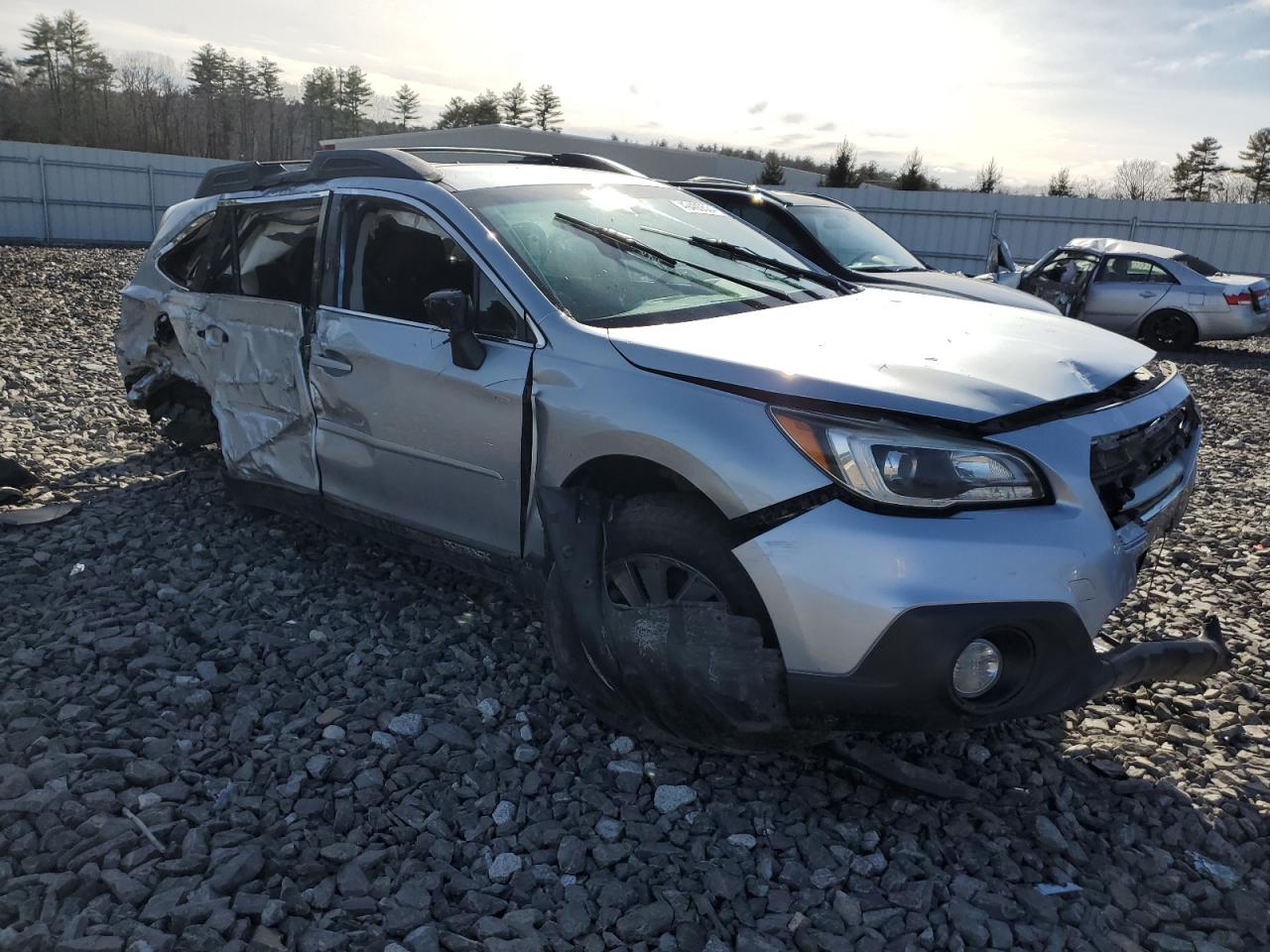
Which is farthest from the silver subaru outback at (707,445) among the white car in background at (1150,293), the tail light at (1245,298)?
the tail light at (1245,298)

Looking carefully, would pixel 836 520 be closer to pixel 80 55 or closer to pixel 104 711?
pixel 104 711

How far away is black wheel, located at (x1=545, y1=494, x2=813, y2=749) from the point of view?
263 centimetres

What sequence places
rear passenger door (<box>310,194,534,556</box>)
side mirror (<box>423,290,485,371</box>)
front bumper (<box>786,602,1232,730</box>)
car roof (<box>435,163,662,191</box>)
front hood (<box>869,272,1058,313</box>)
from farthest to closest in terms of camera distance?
1. front hood (<box>869,272,1058,313</box>)
2. car roof (<box>435,163,662,191</box>)
3. rear passenger door (<box>310,194,534,556</box>)
4. side mirror (<box>423,290,485,371</box>)
5. front bumper (<box>786,602,1232,730</box>)

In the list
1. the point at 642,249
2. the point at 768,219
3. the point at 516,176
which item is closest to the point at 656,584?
the point at 642,249

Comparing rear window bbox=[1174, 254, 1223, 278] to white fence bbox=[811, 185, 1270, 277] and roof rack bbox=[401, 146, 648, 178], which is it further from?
roof rack bbox=[401, 146, 648, 178]

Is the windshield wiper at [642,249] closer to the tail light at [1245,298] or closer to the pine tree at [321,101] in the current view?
the tail light at [1245,298]

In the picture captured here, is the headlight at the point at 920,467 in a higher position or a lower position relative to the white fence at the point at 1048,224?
lower

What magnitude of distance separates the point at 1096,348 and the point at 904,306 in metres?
0.69

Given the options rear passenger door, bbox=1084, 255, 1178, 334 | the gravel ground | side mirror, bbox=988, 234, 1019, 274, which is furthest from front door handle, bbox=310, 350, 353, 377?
rear passenger door, bbox=1084, 255, 1178, 334

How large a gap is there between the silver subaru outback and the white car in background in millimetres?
10597

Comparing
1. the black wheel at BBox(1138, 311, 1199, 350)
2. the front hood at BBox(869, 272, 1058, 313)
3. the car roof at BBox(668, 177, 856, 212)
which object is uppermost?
the car roof at BBox(668, 177, 856, 212)

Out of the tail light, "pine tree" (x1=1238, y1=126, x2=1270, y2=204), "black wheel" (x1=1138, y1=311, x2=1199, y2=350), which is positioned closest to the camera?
the tail light

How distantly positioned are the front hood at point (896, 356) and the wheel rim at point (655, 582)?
0.55 metres

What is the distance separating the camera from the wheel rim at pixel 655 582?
273 centimetres
